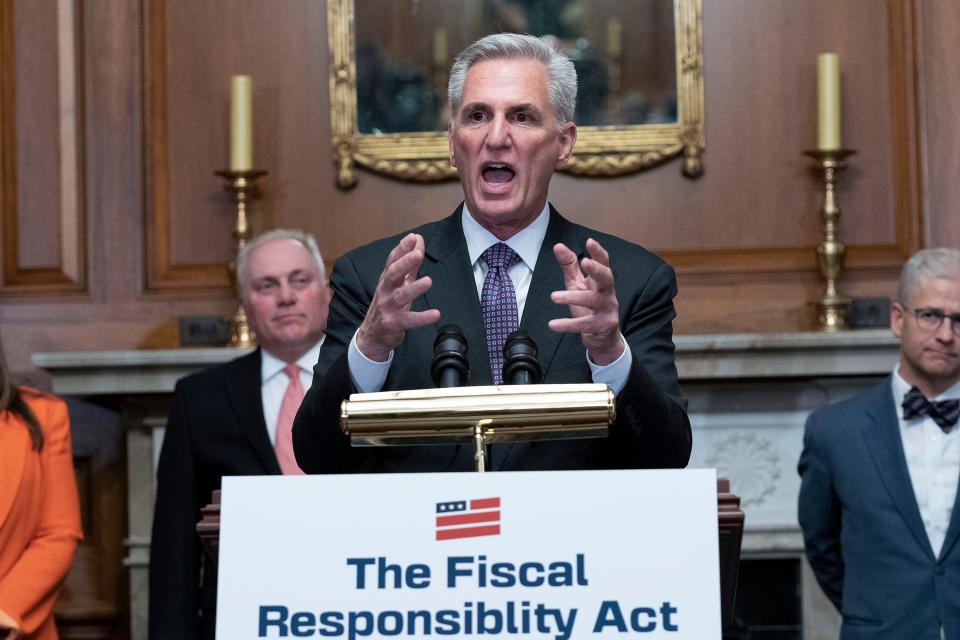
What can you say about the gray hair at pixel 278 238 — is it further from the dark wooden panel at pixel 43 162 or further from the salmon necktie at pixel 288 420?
the dark wooden panel at pixel 43 162

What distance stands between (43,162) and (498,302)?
128 inches

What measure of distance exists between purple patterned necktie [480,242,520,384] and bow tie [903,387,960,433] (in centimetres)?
190

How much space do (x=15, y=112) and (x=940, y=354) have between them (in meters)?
3.27

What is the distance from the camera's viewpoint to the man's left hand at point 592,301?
1788 millimetres

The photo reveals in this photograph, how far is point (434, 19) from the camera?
498cm

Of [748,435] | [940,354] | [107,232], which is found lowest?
[748,435]

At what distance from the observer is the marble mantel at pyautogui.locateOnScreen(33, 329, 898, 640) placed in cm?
455

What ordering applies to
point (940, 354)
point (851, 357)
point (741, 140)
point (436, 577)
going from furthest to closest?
1. point (741, 140)
2. point (851, 357)
3. point (940, 354)
4. point (436, 577)

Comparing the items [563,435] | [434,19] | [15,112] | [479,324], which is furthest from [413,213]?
[563,435]

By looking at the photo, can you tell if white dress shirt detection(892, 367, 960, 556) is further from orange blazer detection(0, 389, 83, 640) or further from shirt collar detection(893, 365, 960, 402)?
orange blazer detection(0, 389, 83, 640)

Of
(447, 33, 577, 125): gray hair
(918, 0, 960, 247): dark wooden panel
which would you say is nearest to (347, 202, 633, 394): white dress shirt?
(447, 33, 577, 125): gray hair

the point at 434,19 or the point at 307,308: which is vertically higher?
the point at 434,19

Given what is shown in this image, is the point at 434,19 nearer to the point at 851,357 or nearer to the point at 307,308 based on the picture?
the point at 307,308

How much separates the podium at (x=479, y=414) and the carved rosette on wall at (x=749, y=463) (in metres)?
3.03
